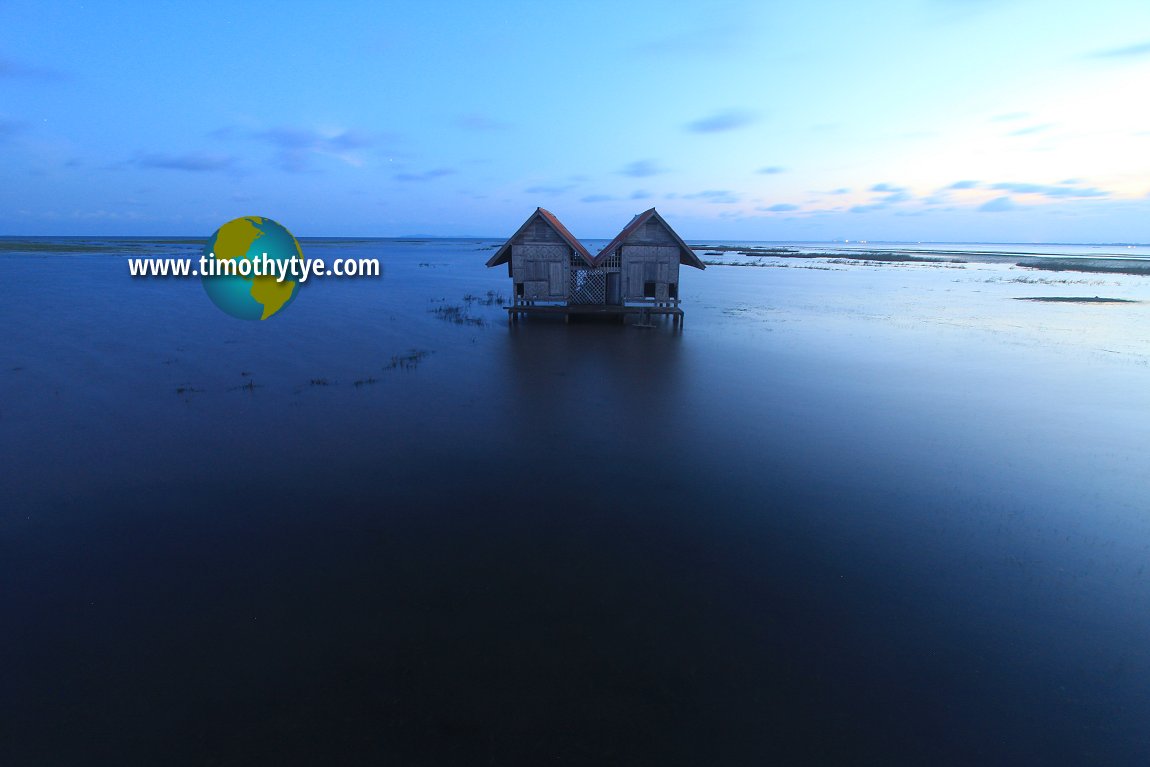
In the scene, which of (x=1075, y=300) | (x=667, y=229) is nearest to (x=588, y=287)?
(x=667, y=229)

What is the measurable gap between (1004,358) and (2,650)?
25.9 meters

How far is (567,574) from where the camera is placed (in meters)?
7.19

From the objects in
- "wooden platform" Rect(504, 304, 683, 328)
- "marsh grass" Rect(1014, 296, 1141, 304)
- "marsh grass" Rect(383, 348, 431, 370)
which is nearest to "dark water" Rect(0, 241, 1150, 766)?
"marsh grass" Rect(383, 348, 431, 370)

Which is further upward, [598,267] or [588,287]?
[598,267]

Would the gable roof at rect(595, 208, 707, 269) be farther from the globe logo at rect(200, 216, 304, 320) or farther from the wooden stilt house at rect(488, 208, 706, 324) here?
the globe logo at rect(200, 216, 304, 320)

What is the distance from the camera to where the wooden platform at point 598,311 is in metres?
27.2

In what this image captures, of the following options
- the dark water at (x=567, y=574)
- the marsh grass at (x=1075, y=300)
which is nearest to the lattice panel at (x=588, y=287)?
the dark water at (x=567, y=574)

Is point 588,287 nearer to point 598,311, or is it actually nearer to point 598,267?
point 598,267

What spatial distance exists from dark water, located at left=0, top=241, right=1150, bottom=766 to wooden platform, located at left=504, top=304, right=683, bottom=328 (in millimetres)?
11765

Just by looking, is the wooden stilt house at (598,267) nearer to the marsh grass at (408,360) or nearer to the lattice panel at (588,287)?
the lattice panel at (588,287)

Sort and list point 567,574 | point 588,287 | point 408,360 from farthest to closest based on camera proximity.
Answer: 1. point 588,287
2. point 408,360
3. point 567,574

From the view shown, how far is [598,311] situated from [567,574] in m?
20.9

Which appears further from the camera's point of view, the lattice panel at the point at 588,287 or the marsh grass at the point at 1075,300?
the marsh grass at the point at 1075,300

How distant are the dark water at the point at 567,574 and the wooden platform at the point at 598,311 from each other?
11.8m
